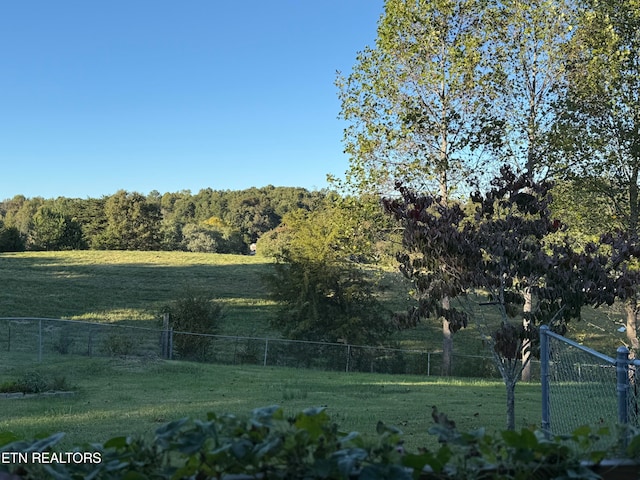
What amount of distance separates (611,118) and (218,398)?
10368 mm

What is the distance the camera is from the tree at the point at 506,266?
7.27m

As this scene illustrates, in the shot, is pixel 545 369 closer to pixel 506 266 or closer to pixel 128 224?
pixel 506 266

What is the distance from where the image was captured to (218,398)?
36.2ft

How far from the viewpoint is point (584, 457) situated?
191cm

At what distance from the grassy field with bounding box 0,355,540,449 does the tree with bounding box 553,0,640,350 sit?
4.95 meters

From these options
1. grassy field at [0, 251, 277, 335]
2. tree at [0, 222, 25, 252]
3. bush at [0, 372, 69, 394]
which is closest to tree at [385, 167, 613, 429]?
bush at [0, 372, 69, 394]

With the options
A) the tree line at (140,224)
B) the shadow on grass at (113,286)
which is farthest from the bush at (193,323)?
the tree line at (140,224)

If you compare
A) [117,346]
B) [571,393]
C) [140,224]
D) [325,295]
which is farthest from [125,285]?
[571,393]

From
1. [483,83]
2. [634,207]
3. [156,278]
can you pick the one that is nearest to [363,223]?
[483,83]

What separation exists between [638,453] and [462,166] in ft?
54.2

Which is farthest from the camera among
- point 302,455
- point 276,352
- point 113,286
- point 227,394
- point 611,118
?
point 113,286

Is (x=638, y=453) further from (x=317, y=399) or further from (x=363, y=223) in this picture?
(x=363, y=223)

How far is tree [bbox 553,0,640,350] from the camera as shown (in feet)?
44.4

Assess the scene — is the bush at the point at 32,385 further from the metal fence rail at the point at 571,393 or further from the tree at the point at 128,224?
the tree at the point at 128,224
